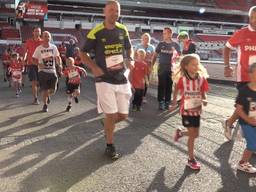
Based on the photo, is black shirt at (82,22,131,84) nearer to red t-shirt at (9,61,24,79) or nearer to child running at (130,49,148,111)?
child running at (130,49,148,111)

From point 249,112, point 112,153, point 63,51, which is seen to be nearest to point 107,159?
point 112,153

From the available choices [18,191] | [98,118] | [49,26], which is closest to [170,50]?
[98,118]

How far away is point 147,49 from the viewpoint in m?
10.1

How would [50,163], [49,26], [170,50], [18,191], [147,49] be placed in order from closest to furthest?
[18,191] < [50,163] < [170,50] < [147,49] < [49,26]

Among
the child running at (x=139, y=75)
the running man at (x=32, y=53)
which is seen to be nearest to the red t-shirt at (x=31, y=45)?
the running man at (x=32, y=53)

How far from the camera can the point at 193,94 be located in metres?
5.25

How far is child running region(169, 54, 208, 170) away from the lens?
5188mm

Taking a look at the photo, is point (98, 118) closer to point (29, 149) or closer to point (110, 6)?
point (29, 149)

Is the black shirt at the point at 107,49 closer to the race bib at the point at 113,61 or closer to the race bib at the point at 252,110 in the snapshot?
the race bib at the point at 113,61

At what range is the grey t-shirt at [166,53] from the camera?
9.41 metres

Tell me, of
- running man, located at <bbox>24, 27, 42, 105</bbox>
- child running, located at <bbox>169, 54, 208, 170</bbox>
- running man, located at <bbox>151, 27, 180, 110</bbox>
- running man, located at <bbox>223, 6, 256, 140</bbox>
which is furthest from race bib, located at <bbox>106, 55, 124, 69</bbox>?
running man, located at <bbox>24, 27, 42, 105</bbox>

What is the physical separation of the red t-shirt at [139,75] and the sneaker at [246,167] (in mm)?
4776

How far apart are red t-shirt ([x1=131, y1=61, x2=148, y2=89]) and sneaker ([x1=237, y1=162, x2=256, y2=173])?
478cm

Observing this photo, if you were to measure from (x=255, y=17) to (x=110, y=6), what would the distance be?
1.76 metres
